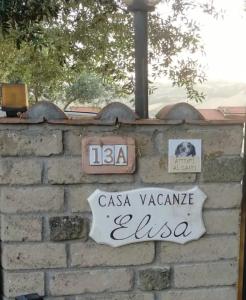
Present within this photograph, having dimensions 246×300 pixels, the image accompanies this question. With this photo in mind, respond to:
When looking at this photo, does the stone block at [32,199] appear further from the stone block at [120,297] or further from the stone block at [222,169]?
the stone block at [222,169]

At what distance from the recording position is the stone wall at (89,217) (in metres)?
2.18

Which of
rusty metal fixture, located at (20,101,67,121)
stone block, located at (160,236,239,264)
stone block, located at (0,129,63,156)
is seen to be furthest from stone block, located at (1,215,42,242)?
stone block, located at (160,236,239,264)

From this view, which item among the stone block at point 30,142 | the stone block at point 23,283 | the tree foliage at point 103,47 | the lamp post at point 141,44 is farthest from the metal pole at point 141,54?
the tree foliage at point 103,47

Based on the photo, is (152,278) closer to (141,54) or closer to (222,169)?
(222,169)

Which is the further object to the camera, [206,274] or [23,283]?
[206,274]

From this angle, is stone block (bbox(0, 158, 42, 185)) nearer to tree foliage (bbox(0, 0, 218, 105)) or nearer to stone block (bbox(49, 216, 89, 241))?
stone block (bbox(49, 216, 89, 241))

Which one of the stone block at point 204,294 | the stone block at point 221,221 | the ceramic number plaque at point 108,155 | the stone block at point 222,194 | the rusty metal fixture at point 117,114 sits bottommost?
the stone block at point 204,294

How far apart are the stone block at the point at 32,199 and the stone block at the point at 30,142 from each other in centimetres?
15

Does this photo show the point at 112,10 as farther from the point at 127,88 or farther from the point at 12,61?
the point at 12,61

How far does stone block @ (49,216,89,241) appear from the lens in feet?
7.25

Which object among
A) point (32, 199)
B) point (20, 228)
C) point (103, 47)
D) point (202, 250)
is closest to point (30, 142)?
point (32, 199)

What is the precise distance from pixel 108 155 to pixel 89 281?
54 cm

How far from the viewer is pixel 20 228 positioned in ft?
7.22

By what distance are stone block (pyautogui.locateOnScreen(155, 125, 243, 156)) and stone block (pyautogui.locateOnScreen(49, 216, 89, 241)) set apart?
437 millimetres
